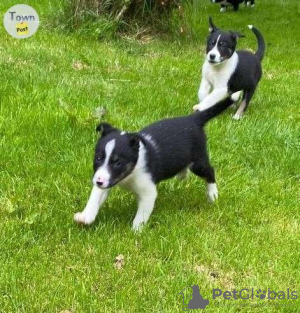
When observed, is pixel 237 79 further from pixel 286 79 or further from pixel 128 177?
pixel 128 177

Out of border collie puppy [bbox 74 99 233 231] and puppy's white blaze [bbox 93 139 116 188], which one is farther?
border collie puppy [bbox 74 99 233 231]

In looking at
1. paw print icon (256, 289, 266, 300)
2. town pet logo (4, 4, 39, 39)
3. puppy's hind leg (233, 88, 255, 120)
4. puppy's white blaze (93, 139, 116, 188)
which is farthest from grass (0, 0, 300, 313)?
town pet logo (4, 4, 39, 39)

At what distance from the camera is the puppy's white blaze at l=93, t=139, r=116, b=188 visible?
10.6ft

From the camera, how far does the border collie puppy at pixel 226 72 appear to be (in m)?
6.20

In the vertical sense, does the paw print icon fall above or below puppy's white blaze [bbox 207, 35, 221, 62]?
above

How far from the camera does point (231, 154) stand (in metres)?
5.15

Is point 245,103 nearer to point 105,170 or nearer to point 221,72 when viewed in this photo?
point 221,72

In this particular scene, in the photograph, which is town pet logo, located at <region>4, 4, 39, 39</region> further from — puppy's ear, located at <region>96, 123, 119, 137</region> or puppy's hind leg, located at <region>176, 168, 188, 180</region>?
puppy's ear, located at <region>96, 123, 119, 137</region>

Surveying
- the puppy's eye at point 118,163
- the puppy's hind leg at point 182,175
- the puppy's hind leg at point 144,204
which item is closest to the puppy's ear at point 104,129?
the puppy's eye at point 118,163

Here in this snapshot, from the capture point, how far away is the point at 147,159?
367cm

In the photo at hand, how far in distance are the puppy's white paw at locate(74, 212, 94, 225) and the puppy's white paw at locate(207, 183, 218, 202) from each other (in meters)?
1.08

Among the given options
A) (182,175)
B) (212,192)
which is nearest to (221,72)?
(182,175)

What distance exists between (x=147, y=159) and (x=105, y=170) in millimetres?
460

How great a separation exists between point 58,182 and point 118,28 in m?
5.53
